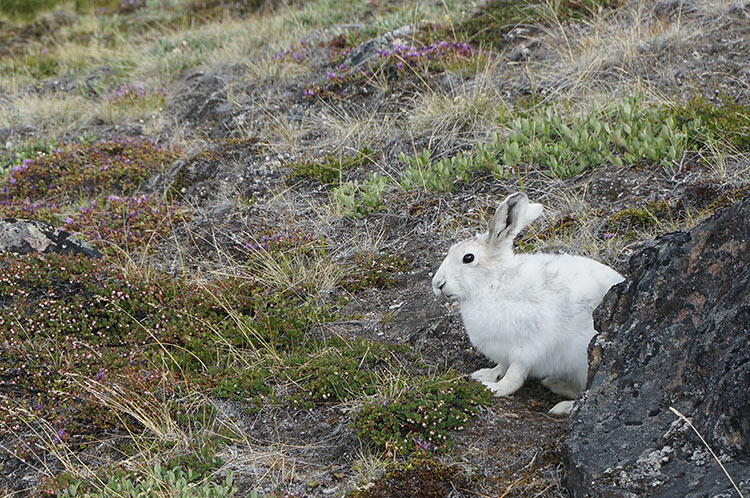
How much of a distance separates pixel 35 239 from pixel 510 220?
4.66m

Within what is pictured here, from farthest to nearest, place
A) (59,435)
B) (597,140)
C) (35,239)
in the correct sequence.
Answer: (597,140), (35,239), (59,435)

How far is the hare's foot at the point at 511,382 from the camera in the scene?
5693mm

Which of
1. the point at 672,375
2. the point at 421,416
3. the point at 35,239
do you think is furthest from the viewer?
the point at 35,239

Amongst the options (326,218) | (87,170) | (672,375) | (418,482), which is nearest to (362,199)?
(326,218)

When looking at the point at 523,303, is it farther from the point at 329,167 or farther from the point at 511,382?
the point at 329,167

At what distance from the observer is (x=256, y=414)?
19.0ft

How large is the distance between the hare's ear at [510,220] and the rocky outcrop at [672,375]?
3.66 feet

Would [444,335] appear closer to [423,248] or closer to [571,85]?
[423,248]

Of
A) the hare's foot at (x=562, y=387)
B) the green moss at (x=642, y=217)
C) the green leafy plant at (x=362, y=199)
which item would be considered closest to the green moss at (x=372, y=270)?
the green leafy plant at (x=362, y=199)

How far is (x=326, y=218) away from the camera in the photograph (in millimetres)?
8977

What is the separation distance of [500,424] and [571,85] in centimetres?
585

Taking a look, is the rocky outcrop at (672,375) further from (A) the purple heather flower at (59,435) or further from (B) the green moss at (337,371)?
(A) the purple heather flower at (59,435)

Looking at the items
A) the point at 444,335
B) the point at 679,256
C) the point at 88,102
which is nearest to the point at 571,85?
the point at 444,335

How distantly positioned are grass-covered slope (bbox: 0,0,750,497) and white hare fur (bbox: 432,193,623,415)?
0.28 m
